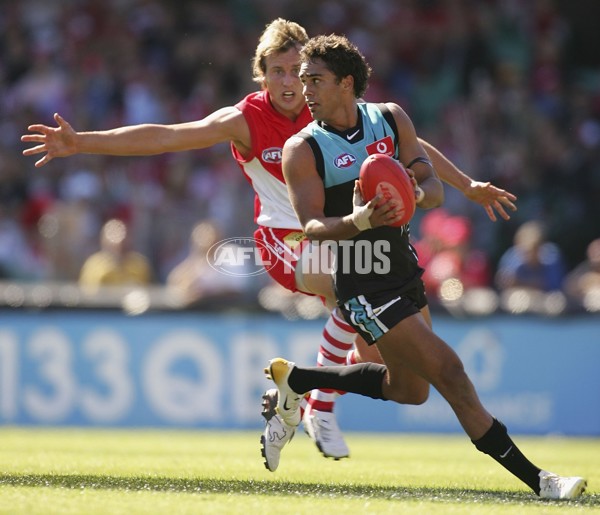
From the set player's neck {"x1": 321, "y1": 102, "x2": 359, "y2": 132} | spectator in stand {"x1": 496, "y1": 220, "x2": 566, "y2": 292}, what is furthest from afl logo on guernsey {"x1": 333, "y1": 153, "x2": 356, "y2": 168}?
spectator in stand {"x1": 496, "y1": 220, "x2": 566, "y2": 292}

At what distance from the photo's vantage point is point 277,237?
7.72 m

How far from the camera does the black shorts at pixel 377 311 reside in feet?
20.2

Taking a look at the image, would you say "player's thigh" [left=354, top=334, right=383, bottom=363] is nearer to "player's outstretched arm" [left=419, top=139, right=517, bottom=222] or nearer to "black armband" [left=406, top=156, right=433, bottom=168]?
"player's outstretched arm" [left=419, top=139, right=517, bottom=222]

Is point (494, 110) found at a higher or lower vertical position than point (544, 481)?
higher

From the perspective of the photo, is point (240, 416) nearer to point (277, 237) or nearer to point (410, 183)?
point (277, 237)

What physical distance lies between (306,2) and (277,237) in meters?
10.7

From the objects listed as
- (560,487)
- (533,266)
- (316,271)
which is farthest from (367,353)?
(533,266)

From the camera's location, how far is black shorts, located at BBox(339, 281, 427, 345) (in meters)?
6.15

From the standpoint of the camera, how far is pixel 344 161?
6.28 m

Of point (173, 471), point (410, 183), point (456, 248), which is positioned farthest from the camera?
point (456, 248)

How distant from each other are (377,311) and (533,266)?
7230 mm

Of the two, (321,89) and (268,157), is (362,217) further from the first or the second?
(268,157)

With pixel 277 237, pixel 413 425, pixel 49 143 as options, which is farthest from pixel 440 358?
pixel 413 425

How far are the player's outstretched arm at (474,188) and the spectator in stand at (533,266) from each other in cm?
587
